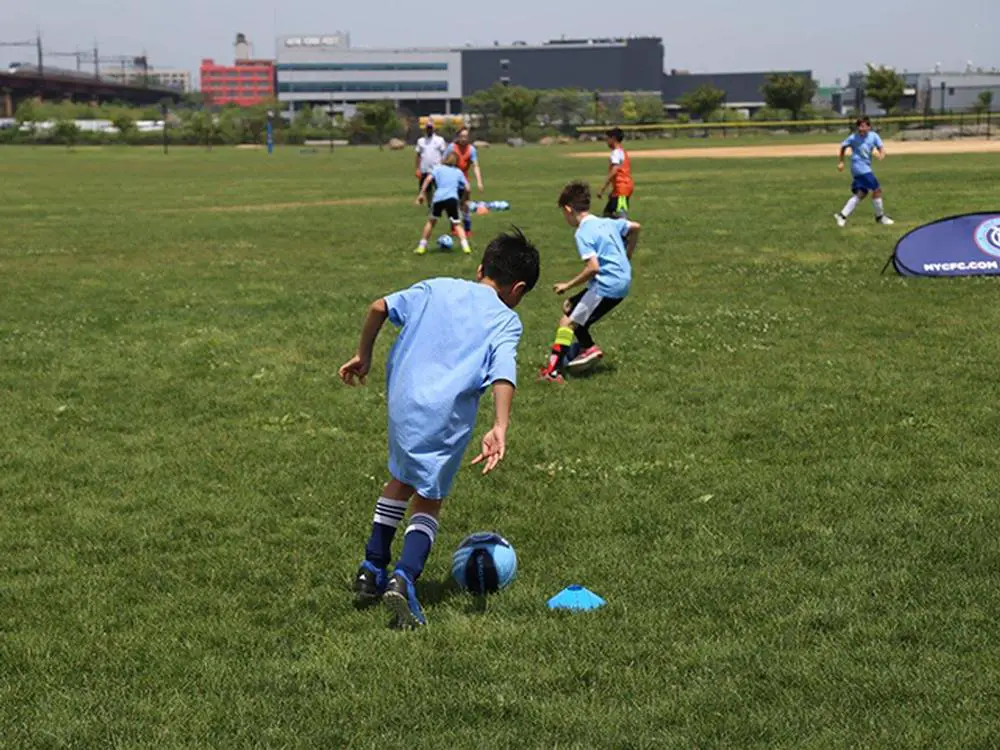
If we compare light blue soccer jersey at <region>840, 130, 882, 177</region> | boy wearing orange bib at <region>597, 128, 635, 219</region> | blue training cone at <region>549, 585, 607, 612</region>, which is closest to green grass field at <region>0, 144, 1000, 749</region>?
blue training cone at <region>549, 585, 607, 612</region>

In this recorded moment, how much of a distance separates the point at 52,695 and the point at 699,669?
8.94 feet

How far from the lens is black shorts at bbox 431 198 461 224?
21125 mm

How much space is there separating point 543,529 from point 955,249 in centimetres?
1120

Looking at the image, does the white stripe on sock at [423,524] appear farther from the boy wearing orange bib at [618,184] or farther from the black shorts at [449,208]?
the boy wearing orange bib at [618,184]

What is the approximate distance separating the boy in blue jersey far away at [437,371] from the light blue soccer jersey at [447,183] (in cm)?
1544

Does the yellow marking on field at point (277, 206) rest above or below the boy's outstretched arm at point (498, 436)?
below

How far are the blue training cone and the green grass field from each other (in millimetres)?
66

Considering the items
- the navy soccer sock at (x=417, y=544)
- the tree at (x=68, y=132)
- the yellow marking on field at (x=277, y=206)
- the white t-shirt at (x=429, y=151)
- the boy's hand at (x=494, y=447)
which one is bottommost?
the navy soccer sock at (x=417, y=544)

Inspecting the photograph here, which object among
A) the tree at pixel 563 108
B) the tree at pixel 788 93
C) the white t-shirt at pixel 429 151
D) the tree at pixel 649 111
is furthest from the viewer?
the tree at pixel 563 108

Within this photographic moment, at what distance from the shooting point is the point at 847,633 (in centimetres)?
544

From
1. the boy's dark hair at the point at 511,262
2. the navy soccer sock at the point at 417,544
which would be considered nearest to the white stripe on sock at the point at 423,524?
the navy soccer sock at the point at 417,544

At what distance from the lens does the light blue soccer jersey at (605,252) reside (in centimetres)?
1133

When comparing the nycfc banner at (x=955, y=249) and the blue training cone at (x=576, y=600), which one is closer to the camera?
the blue training cone at (x=576, y=600)

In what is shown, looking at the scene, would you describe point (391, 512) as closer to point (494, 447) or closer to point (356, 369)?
point (356, 369)
